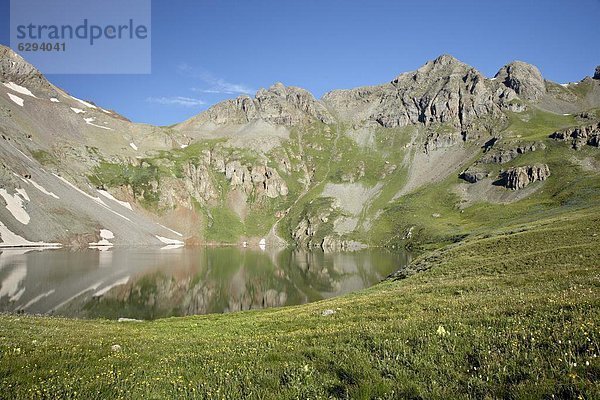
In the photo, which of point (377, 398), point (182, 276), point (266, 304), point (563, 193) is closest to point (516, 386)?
point (377, 398)

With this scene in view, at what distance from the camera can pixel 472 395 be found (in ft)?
24.4

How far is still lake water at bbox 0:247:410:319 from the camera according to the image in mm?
64000

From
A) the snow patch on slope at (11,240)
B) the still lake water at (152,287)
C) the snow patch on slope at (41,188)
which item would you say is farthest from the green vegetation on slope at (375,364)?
the snow patch on slope at (41,188)

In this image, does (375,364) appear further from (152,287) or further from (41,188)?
(41,188)

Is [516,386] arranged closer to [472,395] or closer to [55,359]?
[472,395]

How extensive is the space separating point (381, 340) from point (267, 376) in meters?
4.05

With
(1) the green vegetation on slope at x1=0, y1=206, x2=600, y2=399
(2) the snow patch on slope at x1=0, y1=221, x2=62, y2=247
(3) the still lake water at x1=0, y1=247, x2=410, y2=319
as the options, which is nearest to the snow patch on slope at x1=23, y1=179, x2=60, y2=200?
(2) the snow patch on slope at x1=0, y1=221, x2=62, y2=247

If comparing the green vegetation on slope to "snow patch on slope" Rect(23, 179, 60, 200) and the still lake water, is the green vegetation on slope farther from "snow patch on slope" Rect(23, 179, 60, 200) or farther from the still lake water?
"snow patch on slope" Rect(23, 179, 60, 200)

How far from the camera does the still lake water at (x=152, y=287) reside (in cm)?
6400

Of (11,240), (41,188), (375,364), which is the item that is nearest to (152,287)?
(375,364)

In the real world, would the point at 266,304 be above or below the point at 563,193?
below

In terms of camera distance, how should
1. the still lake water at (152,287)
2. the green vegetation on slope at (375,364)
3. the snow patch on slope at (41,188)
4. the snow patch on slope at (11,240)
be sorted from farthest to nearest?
the snow patch on slope at (41,188), the snow patch on slope at (11,240), the still lake water at (152,287), the green vegetation on slope at (375,364)

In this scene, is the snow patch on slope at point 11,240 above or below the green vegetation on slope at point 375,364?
below

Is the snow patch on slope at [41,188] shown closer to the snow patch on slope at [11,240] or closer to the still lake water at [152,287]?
the snow patch on slope at [11,240]
